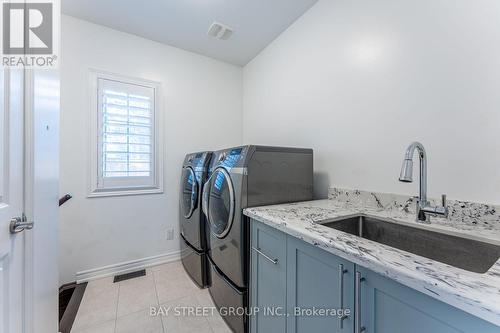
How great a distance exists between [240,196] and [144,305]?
4.42 feet

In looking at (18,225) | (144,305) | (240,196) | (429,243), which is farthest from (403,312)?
(144,305)

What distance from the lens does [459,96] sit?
1062mm

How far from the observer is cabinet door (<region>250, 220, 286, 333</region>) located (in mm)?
1087

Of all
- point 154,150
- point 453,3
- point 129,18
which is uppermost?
point 129,18

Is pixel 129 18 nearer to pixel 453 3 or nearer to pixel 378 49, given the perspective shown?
pixel 378 49

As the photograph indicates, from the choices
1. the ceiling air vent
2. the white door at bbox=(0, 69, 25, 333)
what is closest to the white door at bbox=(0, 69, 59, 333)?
the white door at bbox=(0, 69, 25, 333)

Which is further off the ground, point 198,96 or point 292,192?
point 198,96

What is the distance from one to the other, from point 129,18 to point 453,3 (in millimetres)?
2551

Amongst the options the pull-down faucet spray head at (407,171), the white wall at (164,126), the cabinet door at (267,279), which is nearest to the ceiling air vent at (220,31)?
the white wall at (164,126)

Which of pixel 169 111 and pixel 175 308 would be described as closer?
pixel 175 308

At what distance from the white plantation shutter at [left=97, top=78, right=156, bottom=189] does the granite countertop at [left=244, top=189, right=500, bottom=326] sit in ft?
5.41

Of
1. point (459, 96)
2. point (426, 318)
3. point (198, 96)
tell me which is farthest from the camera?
point (198, 96)

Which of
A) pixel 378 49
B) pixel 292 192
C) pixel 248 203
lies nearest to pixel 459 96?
pixel 378 49

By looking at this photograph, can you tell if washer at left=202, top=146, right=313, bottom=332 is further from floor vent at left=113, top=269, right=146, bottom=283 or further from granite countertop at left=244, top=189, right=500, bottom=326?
floor vent at left=113, top=269, right=146, bottom=283
